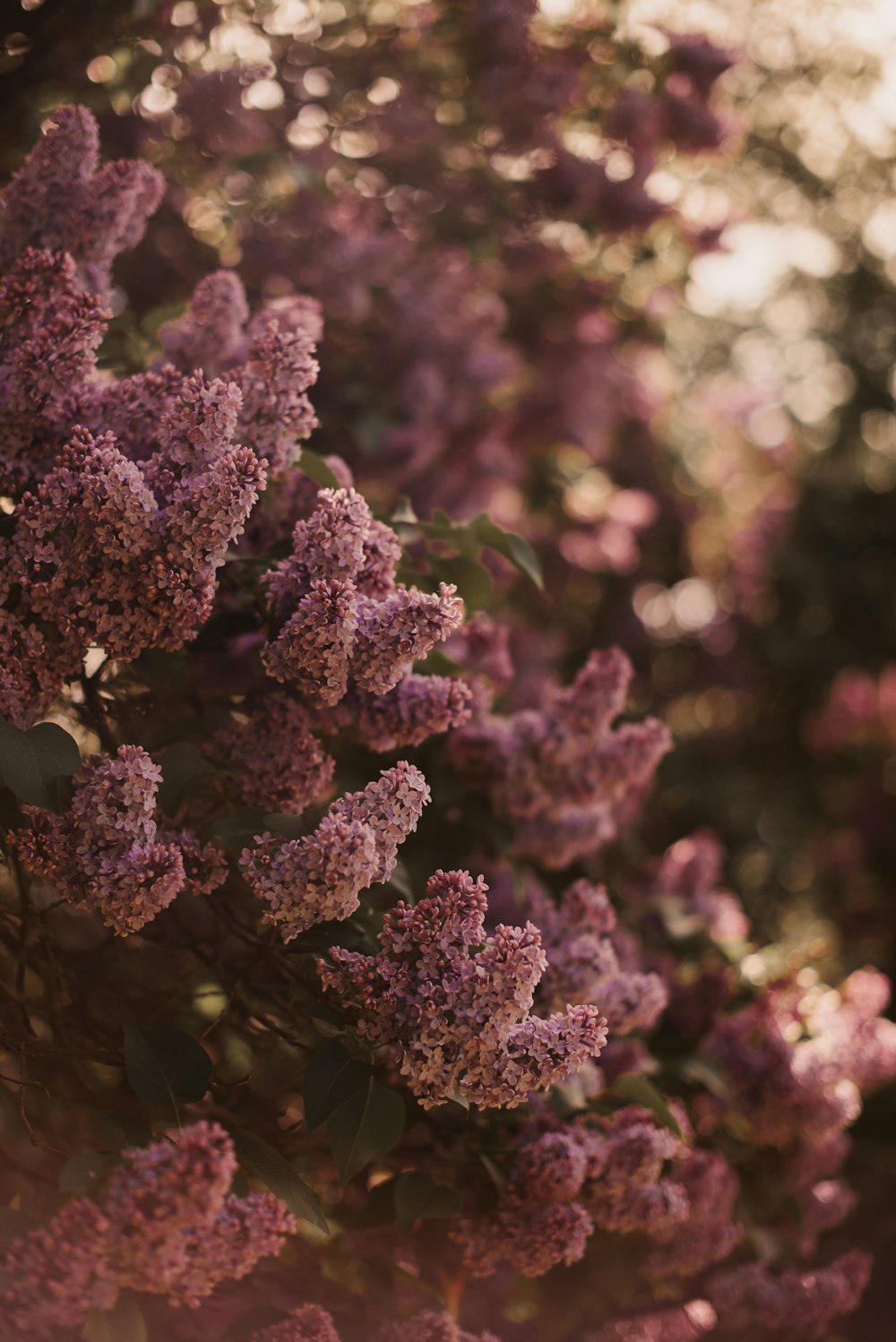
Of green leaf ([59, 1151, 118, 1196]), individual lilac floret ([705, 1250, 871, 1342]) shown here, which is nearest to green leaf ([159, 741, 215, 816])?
green leaf ([59, 1151, 118, 1196])

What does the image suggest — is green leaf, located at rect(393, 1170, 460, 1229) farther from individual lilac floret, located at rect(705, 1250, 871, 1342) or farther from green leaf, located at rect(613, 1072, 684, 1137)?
individual lilac floret, located at rect(705, 1250, 871, 1342)

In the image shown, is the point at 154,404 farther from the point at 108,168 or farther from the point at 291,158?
the point at 291,158

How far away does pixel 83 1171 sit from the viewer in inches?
43.7

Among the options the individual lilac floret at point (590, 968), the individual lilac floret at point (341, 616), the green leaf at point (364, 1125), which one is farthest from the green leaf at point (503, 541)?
the green leaf at point (364, 1125)

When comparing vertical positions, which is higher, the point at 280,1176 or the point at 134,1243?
the point at 134,1243

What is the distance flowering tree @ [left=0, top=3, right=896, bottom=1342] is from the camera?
3.64 ft

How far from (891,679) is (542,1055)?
3.42 m

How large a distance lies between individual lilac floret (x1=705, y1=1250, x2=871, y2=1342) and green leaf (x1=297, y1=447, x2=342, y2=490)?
4.61ft

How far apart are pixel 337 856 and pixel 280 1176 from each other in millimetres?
383

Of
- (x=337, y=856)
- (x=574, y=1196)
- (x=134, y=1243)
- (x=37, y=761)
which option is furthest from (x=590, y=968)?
(x=37, y=761)

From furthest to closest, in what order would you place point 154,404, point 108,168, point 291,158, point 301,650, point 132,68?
point 291,158 < point 132,68 < point 108,168 < point 154,404 < point 301,650

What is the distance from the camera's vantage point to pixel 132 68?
2031mm

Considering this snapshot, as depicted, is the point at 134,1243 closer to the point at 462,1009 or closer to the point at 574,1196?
the point at 462,1009

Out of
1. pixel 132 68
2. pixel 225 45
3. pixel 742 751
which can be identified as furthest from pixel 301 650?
pixel 742 751
